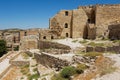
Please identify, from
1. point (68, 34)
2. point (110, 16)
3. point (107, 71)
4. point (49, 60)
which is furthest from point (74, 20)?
point (107, 71)

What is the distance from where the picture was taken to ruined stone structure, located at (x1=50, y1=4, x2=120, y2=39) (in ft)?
94.6

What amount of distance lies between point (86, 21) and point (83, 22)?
1.36ft

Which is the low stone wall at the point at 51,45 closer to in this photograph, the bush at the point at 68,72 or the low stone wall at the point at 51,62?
the low stone wall at the point at 51,62

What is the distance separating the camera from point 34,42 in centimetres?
3108

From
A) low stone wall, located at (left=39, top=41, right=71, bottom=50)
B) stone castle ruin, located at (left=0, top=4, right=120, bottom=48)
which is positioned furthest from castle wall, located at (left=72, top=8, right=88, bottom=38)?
low stone wall, located at (left=39, top=41, right=71, bottom=50)

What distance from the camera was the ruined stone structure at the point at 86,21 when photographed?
28827 millimetres

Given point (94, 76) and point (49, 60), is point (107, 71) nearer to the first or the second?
point (94, 76)

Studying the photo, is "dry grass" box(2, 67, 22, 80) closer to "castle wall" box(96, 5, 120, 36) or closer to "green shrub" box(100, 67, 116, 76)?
"green shrub" box(100, 67, 116, 76)

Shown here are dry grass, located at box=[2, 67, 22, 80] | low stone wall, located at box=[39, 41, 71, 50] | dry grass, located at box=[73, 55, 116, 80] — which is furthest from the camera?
low stone wall, located at box=[39, 41, 71, 50]

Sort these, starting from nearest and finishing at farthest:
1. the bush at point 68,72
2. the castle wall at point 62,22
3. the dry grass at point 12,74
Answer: the bush at point 68,72 < the dry grass at point 12,74 < the castle wall at point 62,22

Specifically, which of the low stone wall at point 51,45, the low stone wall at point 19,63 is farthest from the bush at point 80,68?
the low stone wall at point 19,63

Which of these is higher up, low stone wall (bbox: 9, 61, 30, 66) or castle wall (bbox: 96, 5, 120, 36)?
castle wall (bbox: 96, 5, 120, 36)

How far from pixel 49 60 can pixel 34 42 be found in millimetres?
14145

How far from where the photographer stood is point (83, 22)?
101 ft
